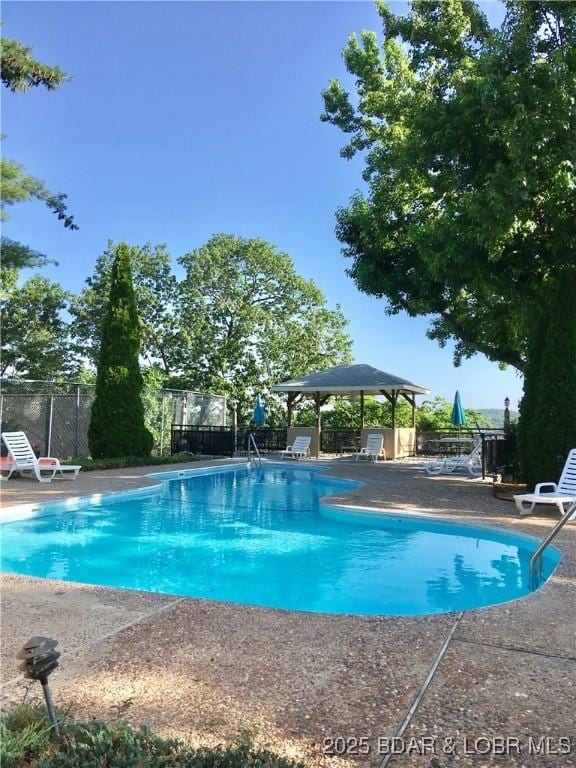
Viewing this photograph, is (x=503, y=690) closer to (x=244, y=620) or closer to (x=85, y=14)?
(x=244, y=620)

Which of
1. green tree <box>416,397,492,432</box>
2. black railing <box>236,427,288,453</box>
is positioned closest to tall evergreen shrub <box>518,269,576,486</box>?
black railing <box>236,427,288,453</box>

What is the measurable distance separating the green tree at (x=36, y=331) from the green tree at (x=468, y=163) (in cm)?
1688

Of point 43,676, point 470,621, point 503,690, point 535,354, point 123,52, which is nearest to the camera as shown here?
point 43,676

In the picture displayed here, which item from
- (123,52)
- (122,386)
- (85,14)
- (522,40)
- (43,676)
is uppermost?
(522,40)

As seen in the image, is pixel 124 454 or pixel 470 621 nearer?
pixel 470 621

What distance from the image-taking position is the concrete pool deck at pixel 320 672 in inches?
95.0

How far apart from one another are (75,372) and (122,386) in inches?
499

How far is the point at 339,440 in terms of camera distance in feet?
73.3

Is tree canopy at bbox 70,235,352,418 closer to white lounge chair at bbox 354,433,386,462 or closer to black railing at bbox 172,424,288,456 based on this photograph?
black railing at bbox 172,424,288,456

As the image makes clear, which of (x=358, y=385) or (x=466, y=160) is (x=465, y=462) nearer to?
(x=358, y=385)

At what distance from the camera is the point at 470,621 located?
3.91 metres

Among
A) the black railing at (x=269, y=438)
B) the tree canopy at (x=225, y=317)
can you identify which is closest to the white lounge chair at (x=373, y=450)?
the black railing at (x=269, y=438)

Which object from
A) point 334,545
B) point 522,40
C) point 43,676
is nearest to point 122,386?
point 334,545

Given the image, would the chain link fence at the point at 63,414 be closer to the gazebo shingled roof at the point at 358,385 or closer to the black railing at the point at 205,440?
the black railing at the point at 205,440
